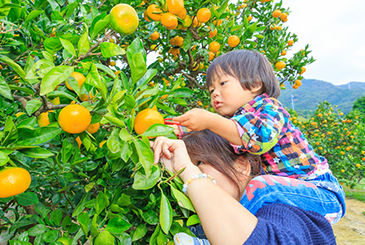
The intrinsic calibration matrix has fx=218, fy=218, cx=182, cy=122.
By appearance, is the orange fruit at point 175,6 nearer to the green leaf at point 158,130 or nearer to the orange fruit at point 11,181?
the green leaf at point 158,130

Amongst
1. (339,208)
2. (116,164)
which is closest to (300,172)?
(339,208)

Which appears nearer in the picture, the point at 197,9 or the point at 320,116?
the point at 197,9

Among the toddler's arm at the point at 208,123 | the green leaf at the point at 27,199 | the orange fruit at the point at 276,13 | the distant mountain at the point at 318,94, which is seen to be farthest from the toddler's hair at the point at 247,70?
the distant mountain at the point at 318,94

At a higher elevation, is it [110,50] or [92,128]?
[110,50]

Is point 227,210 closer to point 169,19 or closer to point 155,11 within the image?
point 169,19

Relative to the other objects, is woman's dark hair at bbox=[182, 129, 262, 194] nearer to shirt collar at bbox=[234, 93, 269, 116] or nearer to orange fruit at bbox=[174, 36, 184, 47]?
shirt collar at bbox=[234, 93, 269, 116]

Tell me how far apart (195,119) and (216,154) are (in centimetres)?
27

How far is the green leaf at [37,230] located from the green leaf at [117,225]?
301 millimetres

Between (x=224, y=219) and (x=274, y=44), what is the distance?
8.01ft

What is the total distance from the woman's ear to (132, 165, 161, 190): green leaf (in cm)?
65

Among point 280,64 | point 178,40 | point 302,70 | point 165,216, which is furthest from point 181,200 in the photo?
point 302,70

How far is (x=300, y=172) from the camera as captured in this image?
4.33 feet

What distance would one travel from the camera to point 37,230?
82cm

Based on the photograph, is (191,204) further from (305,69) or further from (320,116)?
(320,116)
